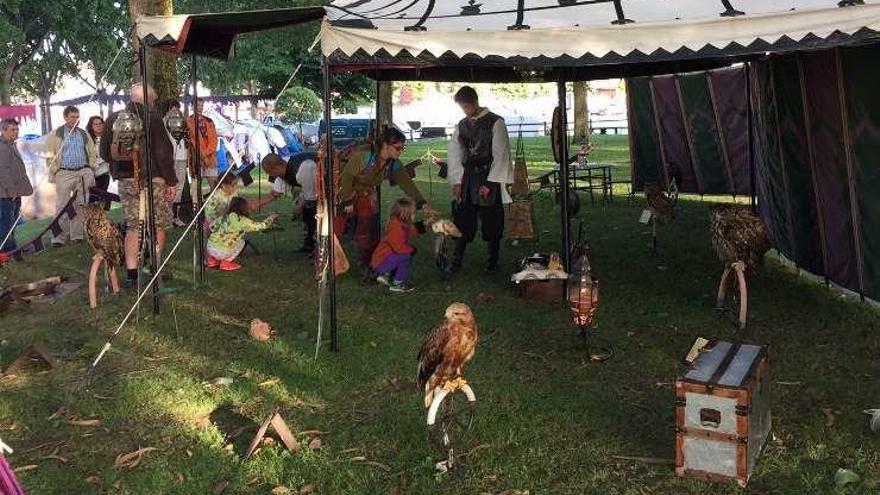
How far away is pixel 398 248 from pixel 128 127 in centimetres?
274

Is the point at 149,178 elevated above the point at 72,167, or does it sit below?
below

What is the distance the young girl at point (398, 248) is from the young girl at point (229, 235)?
1902 millimetres

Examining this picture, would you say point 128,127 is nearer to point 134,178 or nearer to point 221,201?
point 134,178

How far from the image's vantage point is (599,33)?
5.43 metres

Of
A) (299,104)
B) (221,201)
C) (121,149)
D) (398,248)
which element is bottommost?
(398,248)

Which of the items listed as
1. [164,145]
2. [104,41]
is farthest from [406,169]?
[104,41]

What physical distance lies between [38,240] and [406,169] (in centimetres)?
563

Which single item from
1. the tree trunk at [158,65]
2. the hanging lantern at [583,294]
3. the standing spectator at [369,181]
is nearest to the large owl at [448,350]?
the hanging lantern at [583,294]

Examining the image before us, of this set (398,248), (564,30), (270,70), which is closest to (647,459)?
(564,30)

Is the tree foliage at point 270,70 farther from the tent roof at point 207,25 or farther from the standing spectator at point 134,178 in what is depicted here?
the tent roof at point 207,25

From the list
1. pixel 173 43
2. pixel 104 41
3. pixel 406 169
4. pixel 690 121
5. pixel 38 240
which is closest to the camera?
pixel 173 43

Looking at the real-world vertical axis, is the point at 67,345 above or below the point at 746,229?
below

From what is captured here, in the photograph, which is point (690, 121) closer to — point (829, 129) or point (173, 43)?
point (829, 129)

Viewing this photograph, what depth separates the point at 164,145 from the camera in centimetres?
809
